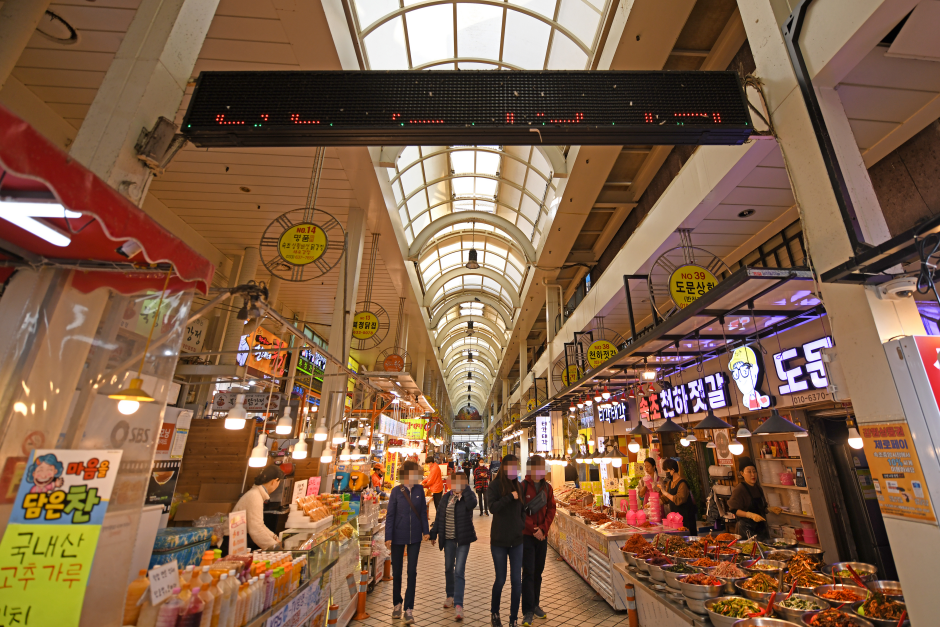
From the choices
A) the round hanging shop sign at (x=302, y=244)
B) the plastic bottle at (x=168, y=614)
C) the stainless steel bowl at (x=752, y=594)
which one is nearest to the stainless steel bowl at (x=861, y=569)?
the stainless steel bowl at (x=752, y=594)

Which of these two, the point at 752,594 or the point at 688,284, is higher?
the point at 688,284

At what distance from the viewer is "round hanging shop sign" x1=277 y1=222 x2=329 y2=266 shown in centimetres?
534

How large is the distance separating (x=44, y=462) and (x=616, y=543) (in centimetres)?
581

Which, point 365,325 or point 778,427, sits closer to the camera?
point 778,427

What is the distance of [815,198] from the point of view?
289 centimetres

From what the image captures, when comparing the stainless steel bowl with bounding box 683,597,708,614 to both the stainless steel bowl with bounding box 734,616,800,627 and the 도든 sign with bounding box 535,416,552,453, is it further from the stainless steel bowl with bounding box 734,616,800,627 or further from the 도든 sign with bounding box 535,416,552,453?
the 도든 sign with bounding box 535,416,552,453

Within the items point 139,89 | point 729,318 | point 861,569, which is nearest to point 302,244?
point 139,89

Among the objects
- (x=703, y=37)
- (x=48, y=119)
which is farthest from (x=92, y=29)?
(x=703, y=37)

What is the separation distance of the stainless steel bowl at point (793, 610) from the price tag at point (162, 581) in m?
4.14

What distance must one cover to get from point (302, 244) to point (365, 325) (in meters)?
4.25

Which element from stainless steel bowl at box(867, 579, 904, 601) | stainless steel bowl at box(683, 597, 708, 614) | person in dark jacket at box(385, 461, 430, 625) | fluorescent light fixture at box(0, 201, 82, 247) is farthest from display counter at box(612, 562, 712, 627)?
fluorescent light fixture at box(0, 201, 82, 247)

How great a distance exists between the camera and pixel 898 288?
7.69 feet

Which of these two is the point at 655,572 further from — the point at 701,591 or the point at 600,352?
the point at 600,352

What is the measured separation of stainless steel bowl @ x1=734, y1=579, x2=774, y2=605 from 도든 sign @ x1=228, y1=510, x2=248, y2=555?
4.24 m
